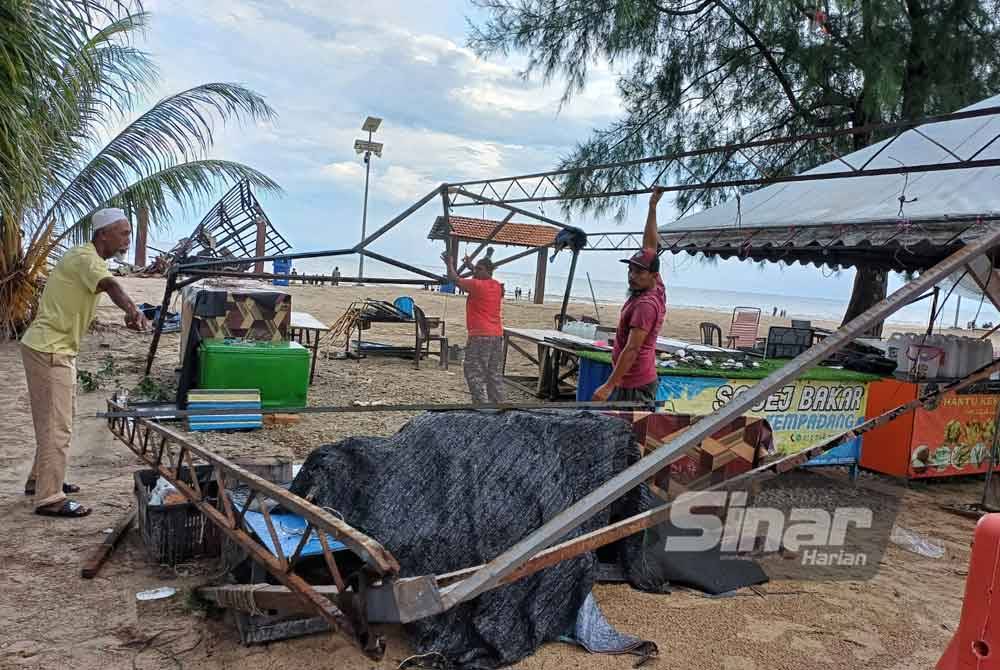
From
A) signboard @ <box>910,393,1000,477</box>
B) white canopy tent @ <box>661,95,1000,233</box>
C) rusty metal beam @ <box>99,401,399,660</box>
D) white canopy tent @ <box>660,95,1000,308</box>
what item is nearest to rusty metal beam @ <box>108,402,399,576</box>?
rusty metal beam @ <box>99,401,399,660</box>

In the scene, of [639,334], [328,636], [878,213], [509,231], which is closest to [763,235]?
[878,213]

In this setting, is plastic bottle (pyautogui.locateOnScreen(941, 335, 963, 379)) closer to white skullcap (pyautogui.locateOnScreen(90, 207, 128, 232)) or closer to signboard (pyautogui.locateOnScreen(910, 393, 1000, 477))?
signboard (pyautogui.locateOnScreen(910, 393, 1000, 477))

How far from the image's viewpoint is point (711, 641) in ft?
11.0

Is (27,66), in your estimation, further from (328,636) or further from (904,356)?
(904,356)

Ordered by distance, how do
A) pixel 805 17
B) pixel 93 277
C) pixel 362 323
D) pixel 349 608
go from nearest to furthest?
pixel 349 608 < pixel 93 277 < pixel 805 17 < pixel 362 323

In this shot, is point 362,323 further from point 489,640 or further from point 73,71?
point 489,640

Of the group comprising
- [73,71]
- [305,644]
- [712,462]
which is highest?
[73,71]

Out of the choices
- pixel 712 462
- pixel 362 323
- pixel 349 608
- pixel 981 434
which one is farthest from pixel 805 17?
pixel 349 608

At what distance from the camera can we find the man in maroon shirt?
4.58 meters

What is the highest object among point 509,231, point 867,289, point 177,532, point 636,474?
point 509,231

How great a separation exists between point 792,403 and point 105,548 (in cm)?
536

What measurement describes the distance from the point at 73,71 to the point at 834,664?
801 cm

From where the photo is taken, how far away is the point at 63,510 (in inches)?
167

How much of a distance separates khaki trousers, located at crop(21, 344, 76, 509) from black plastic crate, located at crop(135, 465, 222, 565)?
2.40 ft
